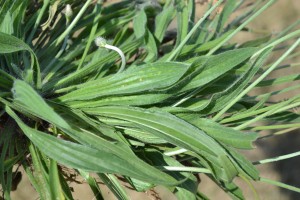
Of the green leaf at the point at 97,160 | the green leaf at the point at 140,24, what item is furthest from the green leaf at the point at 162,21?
the green leaf at the point at 97,160

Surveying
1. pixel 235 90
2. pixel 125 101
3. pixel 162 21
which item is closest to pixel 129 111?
pixel 125 101

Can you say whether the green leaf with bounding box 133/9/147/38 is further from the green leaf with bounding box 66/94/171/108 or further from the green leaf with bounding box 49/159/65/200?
the green leaf with bounding box 49/159/65/200

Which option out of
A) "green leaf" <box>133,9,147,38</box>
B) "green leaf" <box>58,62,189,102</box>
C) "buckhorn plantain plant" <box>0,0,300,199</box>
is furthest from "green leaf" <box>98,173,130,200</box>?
"green leaf" <box>133,9,147,38</box>

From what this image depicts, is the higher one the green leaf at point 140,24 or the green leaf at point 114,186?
the green leaf at point 140,24

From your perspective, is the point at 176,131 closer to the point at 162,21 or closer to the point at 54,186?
the point at 54,186

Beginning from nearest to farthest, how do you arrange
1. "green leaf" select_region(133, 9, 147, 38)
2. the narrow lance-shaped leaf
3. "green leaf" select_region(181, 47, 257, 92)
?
the narrow lance-shaped leaf
"green leaf" select_region(181, 47, 257, 92)
"green leaf" select_region(133, 9, 147, 38)

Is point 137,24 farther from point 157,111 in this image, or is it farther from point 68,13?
point 157,111

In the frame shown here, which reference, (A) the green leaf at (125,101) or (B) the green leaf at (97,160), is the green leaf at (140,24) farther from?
(B) the green leaf at (97,160)

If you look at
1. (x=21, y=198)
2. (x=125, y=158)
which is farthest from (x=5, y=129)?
(x=21, y=198)
